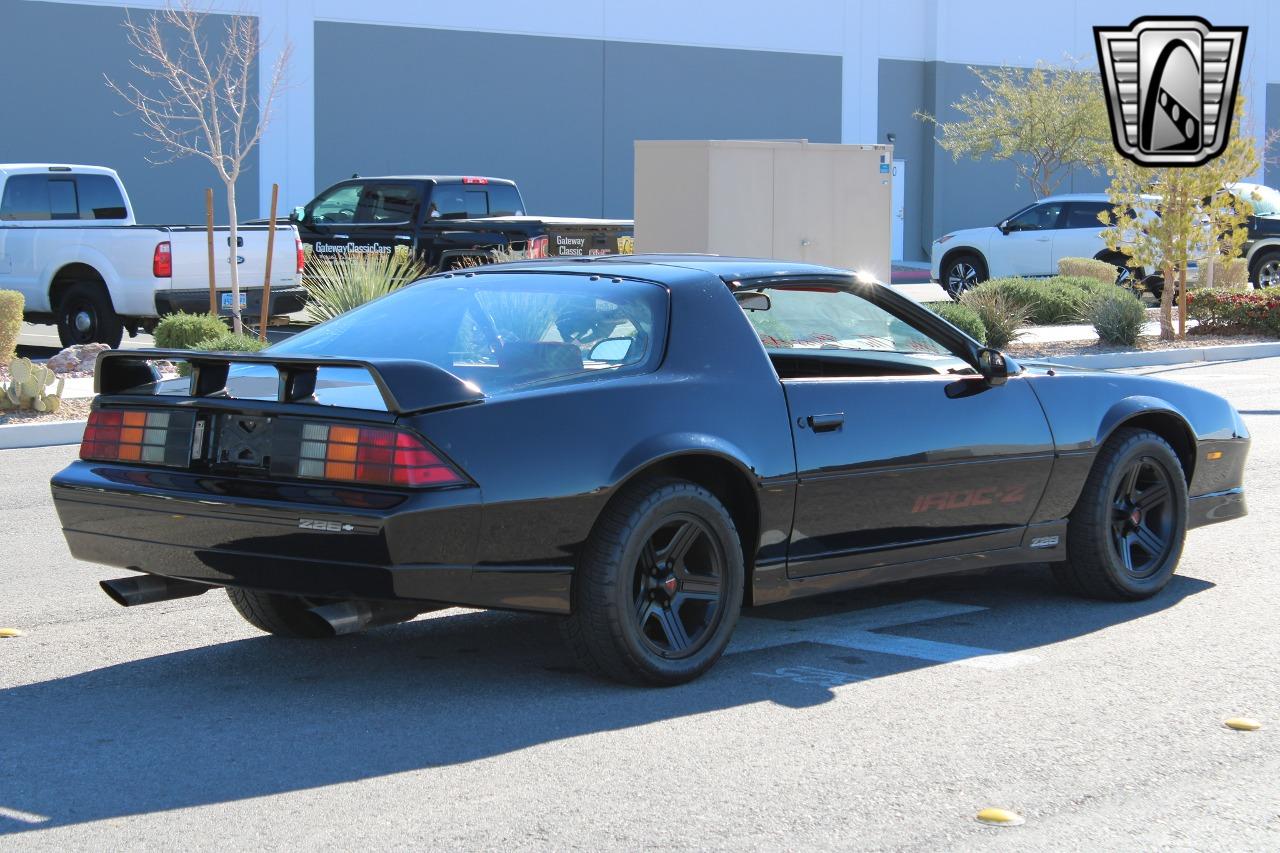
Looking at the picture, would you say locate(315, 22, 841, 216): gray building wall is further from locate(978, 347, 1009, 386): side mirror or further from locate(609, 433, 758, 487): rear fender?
locate(609, 433, 758, 487): rear fender

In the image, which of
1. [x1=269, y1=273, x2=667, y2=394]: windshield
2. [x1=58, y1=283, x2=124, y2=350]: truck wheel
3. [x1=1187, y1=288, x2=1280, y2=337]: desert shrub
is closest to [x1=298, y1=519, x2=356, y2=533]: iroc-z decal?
[x1=269, y1=273, x2=667, y2=394]: windshield

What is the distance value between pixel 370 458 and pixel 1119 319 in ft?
56.0

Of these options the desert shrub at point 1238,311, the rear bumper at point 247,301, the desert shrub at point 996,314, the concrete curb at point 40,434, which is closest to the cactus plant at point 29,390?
the concrete curb at point 40,434

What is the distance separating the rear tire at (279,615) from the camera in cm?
615

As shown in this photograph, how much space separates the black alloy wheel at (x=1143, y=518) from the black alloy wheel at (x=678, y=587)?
218 centimetres

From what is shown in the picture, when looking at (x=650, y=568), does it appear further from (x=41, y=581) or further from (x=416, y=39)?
(x=416, y=39)

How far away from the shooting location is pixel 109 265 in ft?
56.4

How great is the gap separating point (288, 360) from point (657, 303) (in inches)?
52.6

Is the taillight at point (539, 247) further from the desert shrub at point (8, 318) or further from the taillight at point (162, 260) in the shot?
the desert shrub at point (8, 318)

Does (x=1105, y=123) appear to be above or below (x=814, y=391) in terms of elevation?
above

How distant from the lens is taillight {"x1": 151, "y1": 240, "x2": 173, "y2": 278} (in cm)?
1702

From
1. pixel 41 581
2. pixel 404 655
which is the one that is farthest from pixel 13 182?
pixel 404 655

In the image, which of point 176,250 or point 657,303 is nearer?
point 657,303

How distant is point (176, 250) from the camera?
56.1 ft
